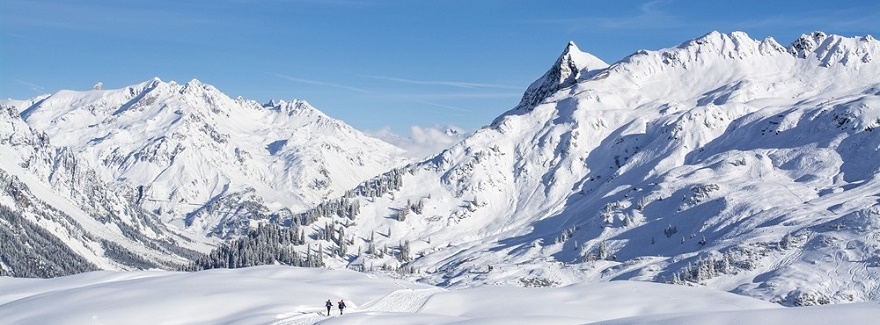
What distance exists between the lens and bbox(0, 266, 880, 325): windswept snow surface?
77.2 metres

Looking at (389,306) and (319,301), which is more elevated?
(319,301)

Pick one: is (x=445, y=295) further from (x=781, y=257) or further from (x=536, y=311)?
(x=781, y=257)

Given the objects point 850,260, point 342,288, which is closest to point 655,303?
point 342,288

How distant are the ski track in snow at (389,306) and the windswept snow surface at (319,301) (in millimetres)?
119

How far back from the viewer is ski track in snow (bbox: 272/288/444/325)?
253 feet

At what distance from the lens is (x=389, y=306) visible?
290ft

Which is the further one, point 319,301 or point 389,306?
point 389,306

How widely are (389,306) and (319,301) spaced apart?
7.76 m

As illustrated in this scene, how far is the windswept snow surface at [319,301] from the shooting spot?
77.2m

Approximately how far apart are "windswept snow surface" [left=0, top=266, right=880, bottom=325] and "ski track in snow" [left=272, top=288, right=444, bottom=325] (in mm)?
119

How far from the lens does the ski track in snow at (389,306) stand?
253ft

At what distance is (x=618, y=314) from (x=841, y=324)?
127 ft

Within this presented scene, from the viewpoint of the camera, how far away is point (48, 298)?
90000 mm

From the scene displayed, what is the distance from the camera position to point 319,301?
87562mm
